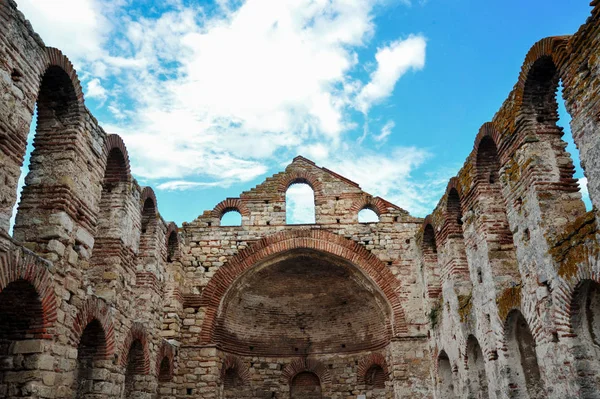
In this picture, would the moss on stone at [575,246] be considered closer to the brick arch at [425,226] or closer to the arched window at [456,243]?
the arched window at [456,243]

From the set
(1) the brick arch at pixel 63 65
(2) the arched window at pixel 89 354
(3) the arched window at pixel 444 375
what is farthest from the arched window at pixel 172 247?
(3) the arched window at pixel 444 375

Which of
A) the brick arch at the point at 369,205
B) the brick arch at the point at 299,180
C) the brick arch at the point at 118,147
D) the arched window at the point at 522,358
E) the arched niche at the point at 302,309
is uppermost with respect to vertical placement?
the brick arch at the point at 299,180

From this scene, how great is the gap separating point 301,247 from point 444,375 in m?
5.27

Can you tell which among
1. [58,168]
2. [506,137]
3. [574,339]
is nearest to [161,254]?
[58,168]

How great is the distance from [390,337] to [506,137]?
7947 mm

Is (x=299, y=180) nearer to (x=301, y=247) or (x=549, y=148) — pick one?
(x=301, y=247)

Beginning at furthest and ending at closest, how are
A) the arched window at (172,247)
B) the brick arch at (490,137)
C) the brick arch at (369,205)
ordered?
the brick arch at (369,205) → the arched window at (172,247) → the brick arch at (490,137)

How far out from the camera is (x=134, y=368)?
11422 mm

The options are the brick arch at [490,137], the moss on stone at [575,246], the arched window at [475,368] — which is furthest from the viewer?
the arched window at [475,368]

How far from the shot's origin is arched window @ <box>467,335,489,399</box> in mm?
11109

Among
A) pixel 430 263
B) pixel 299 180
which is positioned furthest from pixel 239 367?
pixel 430 263

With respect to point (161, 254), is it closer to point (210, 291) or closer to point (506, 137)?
point (210, 291)

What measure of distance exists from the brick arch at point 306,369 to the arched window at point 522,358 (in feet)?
28.3

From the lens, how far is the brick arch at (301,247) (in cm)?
1530
